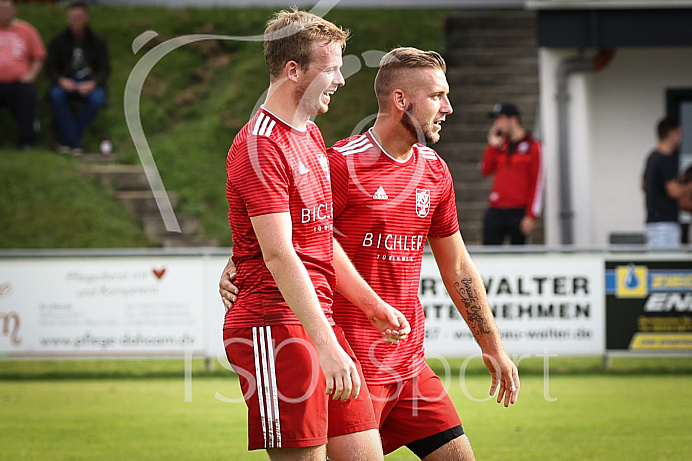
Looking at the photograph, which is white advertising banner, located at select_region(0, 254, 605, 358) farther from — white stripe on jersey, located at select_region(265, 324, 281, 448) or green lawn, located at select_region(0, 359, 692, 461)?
white stripe on jersey, located at select_region(265, 324, 281, 448)

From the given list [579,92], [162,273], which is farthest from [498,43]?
[162,273]

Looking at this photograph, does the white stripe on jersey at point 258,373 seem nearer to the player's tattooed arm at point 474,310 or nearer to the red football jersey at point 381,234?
the red football jersey at point 381,234

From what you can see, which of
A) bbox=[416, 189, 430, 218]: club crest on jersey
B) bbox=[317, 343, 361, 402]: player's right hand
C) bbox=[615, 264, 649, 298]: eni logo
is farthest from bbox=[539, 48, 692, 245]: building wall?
bbox=[317, 343, 361, 402]: player's right hand

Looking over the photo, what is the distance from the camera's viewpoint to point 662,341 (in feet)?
33.8

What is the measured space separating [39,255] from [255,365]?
7.65 metres

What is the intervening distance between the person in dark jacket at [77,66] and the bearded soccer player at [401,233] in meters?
11.5

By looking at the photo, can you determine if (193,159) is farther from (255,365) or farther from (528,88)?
(255,365)

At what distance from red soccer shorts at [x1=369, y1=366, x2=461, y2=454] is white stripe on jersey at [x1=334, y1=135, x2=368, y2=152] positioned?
1.06 m

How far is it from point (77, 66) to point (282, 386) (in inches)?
501

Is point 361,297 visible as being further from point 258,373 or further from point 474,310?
point 474,310

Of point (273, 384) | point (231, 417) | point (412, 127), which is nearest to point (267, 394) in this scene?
point (273, 384)

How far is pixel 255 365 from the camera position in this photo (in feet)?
11.2

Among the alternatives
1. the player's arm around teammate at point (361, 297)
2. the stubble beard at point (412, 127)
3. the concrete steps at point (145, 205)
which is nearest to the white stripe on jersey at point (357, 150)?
the stubble beard at point (412, 127)

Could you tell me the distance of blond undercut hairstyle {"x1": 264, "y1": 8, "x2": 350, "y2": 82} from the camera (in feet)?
11.3
